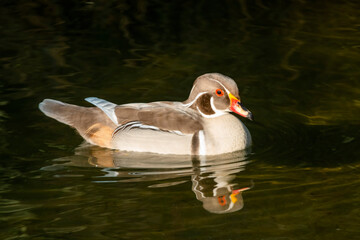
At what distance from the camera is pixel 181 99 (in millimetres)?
11977

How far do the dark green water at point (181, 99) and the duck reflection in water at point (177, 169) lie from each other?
0.09 feet

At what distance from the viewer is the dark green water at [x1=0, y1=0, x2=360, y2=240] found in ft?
26.0

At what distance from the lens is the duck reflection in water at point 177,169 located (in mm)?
8594

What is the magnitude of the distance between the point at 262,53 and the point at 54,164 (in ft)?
18.7

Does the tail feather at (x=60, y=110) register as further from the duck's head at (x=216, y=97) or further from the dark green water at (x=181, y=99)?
the duck's head at (x=216, y=97)

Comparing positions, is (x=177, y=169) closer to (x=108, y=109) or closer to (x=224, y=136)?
(x=224, y=136)

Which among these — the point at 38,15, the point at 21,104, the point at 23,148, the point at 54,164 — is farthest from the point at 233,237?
the point at 38,15

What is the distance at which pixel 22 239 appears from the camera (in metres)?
7.45

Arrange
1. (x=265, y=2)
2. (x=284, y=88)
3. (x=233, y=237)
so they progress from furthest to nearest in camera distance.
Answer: (x=265, y=2) → (x=284, y=88) → (x=233, y=237)

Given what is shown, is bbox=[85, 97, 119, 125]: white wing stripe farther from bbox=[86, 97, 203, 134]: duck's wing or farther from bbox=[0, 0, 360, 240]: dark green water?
bbox=[0, 0, 360, 240]: dark green water

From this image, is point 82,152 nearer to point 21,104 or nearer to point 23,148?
point 23,148

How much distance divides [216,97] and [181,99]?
195 centimetres

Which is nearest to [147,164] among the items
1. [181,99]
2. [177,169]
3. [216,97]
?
[177,169]

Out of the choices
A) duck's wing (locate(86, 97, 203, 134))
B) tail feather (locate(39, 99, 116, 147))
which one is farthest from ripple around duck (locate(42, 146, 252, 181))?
duck's wing (locate(86, 97, 203, 134))
